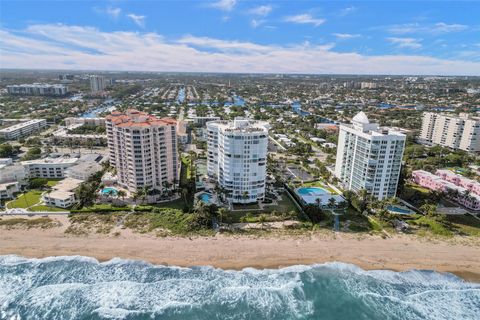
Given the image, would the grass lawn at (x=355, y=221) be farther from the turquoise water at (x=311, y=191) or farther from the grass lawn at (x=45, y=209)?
the grass lawn at (x=45, y=209)

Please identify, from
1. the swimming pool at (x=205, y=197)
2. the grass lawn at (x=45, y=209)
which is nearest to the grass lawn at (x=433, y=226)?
the swimming pool at (x=205, y=197)

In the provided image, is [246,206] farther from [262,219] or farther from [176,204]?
[176,204]

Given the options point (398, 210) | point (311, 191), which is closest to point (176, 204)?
point (311, 191)

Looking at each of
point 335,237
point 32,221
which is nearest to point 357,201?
point 335,237

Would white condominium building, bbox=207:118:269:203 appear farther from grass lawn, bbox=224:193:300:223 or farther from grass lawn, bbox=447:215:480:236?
grass lawn, bbox=447:215:480:236

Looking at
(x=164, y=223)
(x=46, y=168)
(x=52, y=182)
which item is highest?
(x=46, y=168)

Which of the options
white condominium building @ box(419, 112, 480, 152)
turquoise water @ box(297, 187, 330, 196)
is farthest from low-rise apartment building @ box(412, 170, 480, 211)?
white condominium building @ box(419, 112, 480, 152)
